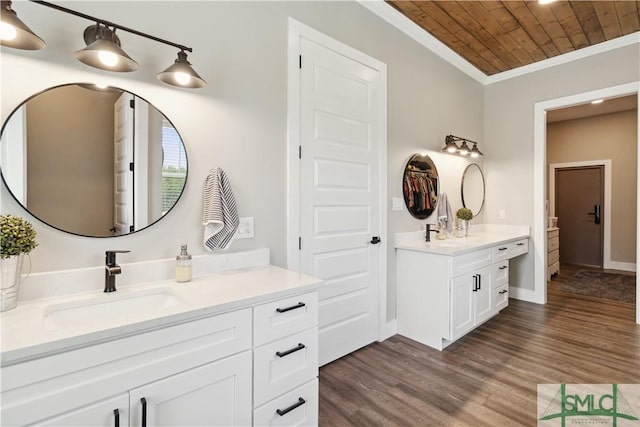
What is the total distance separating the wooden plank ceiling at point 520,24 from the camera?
2709 millimetres

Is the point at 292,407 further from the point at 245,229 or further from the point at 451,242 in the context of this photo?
the point at 451,242

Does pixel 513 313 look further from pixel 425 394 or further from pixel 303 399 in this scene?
pixel 303 399

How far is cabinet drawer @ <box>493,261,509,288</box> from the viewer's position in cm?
316

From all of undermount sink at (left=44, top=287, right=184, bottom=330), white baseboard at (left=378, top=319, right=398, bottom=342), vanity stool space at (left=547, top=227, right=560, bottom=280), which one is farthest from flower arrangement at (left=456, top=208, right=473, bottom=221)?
undermount sink at (left=44, top=287, right=184, bottom=330)

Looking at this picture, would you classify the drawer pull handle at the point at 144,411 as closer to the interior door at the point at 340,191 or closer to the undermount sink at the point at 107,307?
the undermount sink at the point at 107,307

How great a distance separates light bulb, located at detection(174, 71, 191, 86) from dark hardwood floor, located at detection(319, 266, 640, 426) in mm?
1938

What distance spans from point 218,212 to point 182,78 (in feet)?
2.20

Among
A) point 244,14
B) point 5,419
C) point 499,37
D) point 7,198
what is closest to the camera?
point 5,419

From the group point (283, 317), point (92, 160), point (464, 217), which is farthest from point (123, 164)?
point (464, 217)

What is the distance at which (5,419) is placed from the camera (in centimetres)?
85

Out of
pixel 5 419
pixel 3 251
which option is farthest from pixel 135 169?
pixel 5 419

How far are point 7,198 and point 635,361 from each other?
397 cm

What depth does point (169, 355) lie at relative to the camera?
111 cm

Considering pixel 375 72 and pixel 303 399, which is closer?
pixel 303 399
